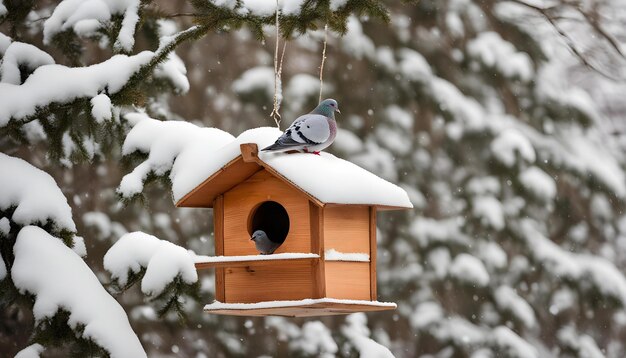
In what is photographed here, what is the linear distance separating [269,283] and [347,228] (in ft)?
1.18

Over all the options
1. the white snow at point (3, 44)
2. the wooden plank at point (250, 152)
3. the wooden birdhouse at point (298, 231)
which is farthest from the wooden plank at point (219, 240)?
the white snow at point (3, 44)

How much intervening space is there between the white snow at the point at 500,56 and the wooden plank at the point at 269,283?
4107 millimetres

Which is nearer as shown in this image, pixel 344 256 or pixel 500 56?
pixel 344 256

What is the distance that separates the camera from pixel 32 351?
4059 mm

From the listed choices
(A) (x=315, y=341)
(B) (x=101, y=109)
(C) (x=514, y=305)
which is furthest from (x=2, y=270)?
(C) (x=514, y=305)

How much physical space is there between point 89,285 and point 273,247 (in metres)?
0.73

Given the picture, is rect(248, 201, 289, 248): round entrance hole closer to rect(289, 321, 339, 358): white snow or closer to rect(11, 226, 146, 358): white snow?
rect(11, 226, 146, 358): white snow

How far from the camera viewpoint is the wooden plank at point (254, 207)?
3992mm

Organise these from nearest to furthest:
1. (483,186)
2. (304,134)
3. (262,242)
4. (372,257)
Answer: (304,134) < (262,242) < (372,257) < (483,186)

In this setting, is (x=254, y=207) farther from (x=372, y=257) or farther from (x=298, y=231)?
(x=372, y=257)

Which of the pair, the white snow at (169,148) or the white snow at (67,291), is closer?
the white snow at (67,291)

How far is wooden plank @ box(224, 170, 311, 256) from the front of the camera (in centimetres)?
399

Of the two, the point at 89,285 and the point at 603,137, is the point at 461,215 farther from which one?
the point at 89,285

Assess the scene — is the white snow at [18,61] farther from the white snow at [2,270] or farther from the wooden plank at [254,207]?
the wooden plank at [254,207]
